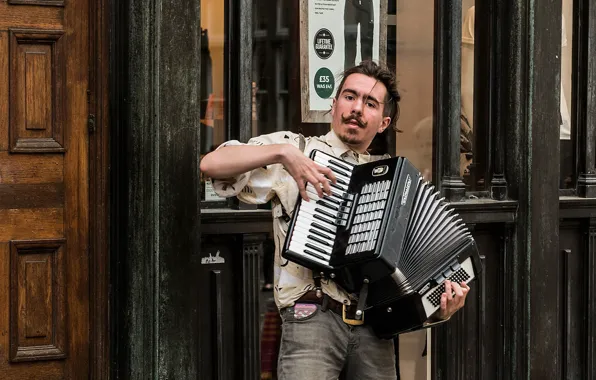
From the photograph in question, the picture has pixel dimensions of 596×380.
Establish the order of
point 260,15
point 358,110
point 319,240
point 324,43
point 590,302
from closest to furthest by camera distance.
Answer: point 319,240 < point 358,110 < point 260,15 < point 324,43 < point 590,302

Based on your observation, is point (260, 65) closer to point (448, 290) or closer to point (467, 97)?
point (467, 97)

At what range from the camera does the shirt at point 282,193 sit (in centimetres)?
426

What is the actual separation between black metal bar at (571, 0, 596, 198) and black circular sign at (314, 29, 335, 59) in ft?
5.76

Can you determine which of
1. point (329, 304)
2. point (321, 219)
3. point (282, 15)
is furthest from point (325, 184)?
point (282, 15)

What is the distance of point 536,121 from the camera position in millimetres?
6043

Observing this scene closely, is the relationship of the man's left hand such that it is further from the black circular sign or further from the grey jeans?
the black circular sign

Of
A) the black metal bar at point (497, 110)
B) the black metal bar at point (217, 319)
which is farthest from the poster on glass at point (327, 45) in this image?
the black metal bar at point (217, 319)

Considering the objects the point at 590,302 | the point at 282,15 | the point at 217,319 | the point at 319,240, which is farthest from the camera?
the point at 590,302

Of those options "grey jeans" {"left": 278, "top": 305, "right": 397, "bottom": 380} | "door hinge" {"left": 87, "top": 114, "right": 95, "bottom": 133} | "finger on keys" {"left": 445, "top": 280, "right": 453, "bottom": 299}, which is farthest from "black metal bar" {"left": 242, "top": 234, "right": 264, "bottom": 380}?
"finger on keys" {"left": 445, "top": 280, "right": 453, "bottom": 299}

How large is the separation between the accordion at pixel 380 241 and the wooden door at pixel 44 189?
1.49 metres

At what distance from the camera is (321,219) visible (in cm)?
411

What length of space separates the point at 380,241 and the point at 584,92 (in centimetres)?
303

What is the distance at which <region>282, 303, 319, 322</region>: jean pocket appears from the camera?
167 inches

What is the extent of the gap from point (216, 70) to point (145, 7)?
60cm
